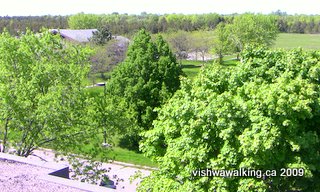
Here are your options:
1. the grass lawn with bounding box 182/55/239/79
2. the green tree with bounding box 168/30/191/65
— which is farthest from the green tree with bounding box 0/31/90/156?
the green tree with bounding box 168/30/191/65

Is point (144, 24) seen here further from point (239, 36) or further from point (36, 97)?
point (36, 97)

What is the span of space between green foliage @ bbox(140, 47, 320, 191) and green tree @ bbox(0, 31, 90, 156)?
5307 mm

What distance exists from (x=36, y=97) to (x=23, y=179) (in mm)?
7425

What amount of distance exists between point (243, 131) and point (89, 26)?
294ft

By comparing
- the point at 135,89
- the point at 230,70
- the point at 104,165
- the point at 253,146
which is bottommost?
the point at 104,165

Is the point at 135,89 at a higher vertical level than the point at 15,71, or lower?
lower

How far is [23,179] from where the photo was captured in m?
10.9

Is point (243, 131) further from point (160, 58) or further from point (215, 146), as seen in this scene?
point (160, 58)

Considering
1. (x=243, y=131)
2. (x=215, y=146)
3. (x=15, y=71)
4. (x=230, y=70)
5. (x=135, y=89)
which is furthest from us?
(x=135, y=89)

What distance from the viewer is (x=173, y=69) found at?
28469mm

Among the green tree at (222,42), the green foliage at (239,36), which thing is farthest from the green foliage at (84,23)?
the green foliage at (239,36)

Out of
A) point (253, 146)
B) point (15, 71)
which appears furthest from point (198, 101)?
point (15, 71)

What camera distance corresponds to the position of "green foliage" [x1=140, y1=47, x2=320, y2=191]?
36.5 feet

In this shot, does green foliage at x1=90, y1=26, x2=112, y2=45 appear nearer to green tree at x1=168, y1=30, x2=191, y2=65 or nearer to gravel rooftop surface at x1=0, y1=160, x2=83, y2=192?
Answer: green tree at x1=168, y1=30, x2=191, y2=65
